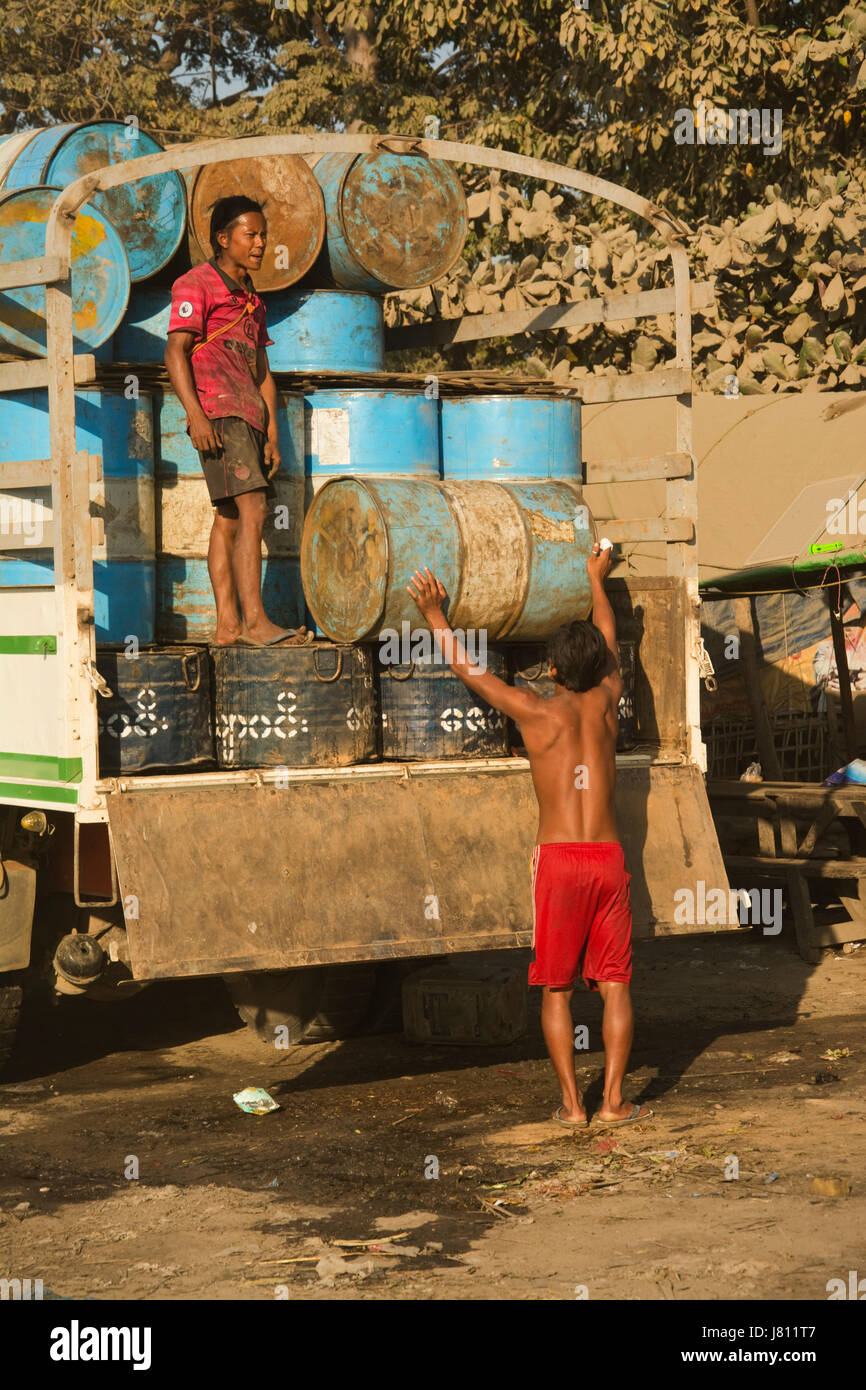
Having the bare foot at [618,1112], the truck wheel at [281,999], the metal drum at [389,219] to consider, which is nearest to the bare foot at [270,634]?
the truck wheel at [281,999]

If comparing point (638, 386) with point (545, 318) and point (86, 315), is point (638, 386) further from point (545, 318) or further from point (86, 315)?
point (86, 315)

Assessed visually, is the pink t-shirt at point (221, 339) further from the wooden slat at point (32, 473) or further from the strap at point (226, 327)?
the wooden slat at point (32, 473)

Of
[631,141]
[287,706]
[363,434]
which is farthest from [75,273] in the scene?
[631,141]

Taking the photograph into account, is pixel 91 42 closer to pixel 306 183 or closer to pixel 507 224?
pixel 507 224

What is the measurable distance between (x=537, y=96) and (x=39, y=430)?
14.2 m

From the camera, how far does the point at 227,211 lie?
6699 millimetres

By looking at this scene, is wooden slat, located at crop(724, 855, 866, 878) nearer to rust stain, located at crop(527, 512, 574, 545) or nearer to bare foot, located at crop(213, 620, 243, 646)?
rust stain, located at crop(527, 512, 574, 545)

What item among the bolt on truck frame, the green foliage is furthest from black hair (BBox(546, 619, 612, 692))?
the green foliage

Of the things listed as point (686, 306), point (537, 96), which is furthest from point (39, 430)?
point (537, 96)

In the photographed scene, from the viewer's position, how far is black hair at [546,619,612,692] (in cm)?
607

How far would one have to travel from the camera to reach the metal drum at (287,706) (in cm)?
612

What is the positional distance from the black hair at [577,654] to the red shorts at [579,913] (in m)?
0.60

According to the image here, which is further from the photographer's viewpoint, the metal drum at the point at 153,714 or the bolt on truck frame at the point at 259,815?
the metal drum at the point at 153,714

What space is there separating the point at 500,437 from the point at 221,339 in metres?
1.25
